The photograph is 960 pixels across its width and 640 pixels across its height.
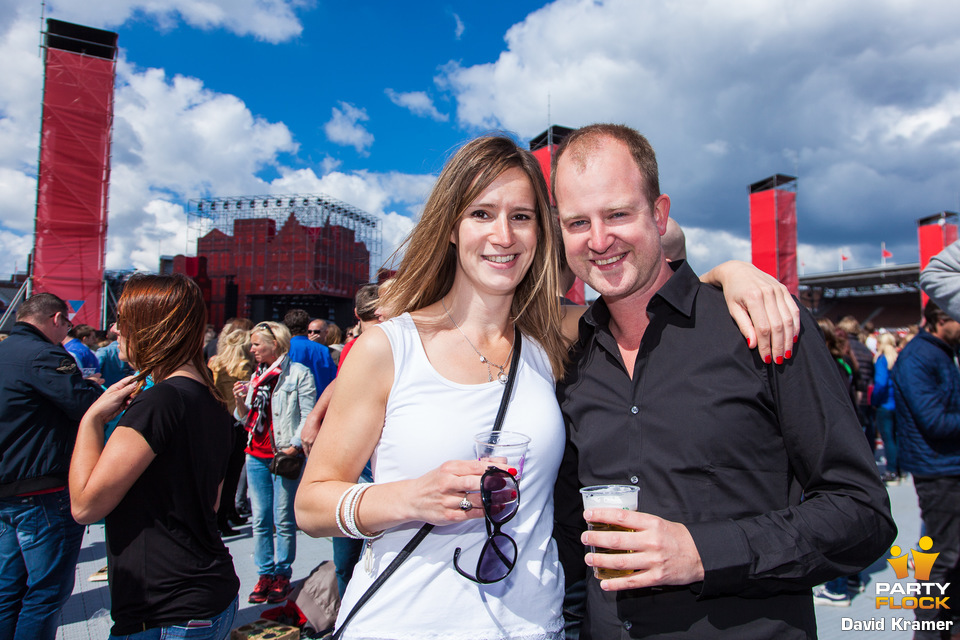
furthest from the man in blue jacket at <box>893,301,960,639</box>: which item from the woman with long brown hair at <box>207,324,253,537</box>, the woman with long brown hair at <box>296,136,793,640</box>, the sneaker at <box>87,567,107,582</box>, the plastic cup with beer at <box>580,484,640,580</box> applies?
the sneaker at <box>87,567,107,582</box>

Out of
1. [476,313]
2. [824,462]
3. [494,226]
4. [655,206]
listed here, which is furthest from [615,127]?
[824,462]

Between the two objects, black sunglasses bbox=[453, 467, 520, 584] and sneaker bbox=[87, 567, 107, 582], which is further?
sneaker bbox=[87, 567, 107, 582]

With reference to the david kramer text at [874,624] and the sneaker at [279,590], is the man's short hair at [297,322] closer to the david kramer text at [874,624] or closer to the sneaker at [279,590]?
the sneaker at [279,590]

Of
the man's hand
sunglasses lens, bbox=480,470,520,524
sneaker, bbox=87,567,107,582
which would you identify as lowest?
sneaker, bbox=87,567,107,582

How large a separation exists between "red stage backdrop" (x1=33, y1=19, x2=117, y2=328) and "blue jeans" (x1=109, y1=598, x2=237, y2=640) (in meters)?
16.9

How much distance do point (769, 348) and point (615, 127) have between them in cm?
79

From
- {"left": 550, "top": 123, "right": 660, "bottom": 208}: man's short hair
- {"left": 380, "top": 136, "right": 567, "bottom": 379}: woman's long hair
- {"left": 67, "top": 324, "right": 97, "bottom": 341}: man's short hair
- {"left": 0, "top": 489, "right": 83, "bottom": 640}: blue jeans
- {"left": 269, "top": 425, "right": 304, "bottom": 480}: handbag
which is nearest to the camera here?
{"left": 550, "top": 123, "right": 660, "bottom": 208}: man's short hair

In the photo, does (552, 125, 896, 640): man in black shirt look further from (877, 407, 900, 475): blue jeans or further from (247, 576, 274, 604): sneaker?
(877, 407, 900, 475): blue jeans

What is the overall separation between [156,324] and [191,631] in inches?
45.5

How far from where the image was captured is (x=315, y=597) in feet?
11.7

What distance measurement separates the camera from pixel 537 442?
5.05ft

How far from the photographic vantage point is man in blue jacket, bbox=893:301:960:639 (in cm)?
305

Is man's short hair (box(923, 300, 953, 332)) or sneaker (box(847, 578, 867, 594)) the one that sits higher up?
man's short hair (box(923, 300, 953, 332))

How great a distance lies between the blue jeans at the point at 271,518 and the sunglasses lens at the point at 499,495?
358cm
